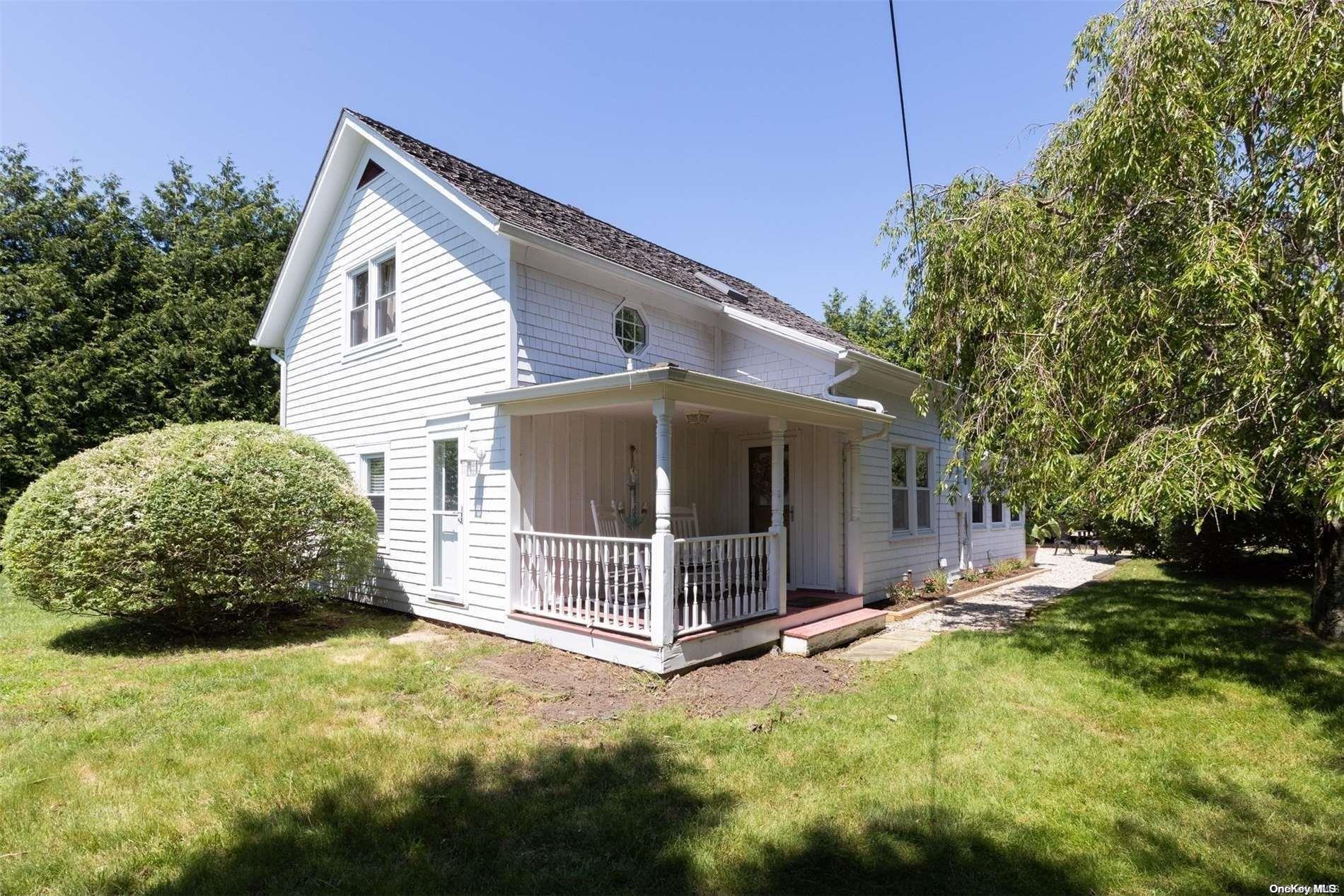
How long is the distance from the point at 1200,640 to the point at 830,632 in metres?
4.21

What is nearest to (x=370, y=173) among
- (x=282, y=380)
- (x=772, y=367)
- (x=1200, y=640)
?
(x=282, y=380)

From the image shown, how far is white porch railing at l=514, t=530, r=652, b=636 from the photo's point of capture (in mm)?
7055

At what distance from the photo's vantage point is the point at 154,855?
3.24m

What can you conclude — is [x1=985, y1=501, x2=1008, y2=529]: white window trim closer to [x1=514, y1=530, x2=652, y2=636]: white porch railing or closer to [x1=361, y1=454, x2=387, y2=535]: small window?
[x1=514, y1=530, x2=652, y2=636]: white porch railing

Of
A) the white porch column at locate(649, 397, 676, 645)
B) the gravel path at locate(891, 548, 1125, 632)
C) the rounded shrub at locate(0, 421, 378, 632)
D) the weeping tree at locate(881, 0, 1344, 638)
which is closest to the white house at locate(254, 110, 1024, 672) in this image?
the white porch column at locate(649, 397, 676, 645)

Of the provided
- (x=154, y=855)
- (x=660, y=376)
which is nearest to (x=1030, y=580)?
(x=660, y=376)

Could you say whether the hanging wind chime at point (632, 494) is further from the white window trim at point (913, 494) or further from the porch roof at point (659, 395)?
the white window trim at point (913, 494)

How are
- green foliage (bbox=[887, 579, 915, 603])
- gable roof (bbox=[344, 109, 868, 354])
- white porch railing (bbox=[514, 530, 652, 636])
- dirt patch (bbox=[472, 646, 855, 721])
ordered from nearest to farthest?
1. dirt patch (bbox=[472, 646, 855, 721])
2. white porch railing (bbox=[514, 530, 652, 636])
3. gable roof (bbox=[344, 109, 868, 354])
4. green foliage (bbox=[887, 579, 915, 603])

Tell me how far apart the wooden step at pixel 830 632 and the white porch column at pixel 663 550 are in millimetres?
1802

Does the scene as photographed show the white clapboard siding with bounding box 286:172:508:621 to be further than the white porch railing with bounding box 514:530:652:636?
Yes

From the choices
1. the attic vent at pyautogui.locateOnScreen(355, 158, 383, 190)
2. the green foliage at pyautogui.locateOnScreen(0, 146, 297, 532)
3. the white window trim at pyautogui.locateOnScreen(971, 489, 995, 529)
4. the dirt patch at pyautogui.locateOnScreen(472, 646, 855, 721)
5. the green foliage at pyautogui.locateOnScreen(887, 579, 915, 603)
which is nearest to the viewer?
the dirt patch at pyautogui.locateOnScreen(472, 646, 855, 721)

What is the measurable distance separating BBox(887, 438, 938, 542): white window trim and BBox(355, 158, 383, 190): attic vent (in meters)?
8.73

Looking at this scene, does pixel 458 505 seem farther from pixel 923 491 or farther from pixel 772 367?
pixel 923 491

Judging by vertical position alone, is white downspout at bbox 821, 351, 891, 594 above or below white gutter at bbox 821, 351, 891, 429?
below
